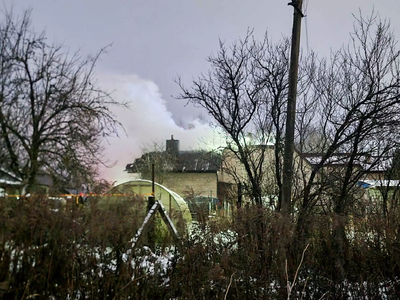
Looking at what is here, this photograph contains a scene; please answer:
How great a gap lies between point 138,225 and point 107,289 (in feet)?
2.35

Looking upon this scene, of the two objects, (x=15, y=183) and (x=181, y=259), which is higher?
(x=15, y=183)

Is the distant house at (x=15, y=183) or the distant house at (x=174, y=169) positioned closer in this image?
the distant house at (x=15, y=183)

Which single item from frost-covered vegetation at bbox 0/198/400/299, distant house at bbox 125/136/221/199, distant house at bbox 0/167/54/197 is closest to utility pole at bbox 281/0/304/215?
frost-covered vegetation at bbox 0/198/400/299

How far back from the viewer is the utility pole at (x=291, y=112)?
7031 mm

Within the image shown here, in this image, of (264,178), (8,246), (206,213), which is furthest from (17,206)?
(264,178)

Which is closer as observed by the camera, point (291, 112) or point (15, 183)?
point (15, 183)

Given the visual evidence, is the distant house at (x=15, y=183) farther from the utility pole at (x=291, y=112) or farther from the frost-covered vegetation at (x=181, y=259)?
the utility pole at (x=291, y=112)

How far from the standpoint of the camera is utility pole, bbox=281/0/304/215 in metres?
7.03

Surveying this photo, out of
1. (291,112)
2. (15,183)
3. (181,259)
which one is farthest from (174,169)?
(15,183)

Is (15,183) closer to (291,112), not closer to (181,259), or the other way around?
(181,259)

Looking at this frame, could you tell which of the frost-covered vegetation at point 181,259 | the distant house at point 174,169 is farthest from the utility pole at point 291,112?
the distant house at point 174,169

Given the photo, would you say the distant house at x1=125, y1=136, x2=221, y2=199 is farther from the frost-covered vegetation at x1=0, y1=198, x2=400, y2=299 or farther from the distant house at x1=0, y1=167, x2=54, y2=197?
the distant house at x1=0, y1=167, x2=54, y2=197

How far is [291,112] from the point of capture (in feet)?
23.3

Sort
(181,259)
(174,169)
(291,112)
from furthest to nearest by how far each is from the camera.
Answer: (174,169) → (291,112) → (181,259)
